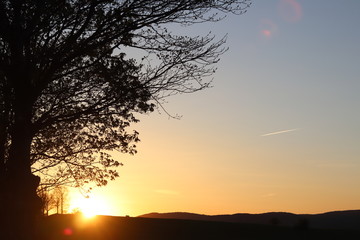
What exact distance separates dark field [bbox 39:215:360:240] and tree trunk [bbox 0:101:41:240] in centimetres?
597

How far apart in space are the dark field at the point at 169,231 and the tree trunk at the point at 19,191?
5.97 meters

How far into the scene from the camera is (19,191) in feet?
60.2

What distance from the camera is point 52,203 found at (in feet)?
232

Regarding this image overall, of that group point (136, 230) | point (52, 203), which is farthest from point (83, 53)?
point (52, 203)

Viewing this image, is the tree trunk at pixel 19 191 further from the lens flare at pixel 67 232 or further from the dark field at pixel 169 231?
the lens flare at pixel 67 232

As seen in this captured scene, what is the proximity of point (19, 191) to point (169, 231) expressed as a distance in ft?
27.0

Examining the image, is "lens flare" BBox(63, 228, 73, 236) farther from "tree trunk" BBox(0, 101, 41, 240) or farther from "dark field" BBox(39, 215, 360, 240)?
"tree trunk" BBox(0, 101, 41, 240)

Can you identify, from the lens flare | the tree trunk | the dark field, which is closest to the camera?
the tree trunk

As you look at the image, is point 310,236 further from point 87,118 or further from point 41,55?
point 41,55

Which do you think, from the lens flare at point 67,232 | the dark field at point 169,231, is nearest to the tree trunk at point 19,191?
the dark field at point 169,231

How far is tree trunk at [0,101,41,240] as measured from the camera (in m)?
18.1

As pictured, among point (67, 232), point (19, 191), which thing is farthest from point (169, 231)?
point (19, 191)

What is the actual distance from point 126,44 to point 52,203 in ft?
177

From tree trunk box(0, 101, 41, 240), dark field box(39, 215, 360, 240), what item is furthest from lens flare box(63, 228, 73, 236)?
tree trunk box(0, 101, 41, 240)
